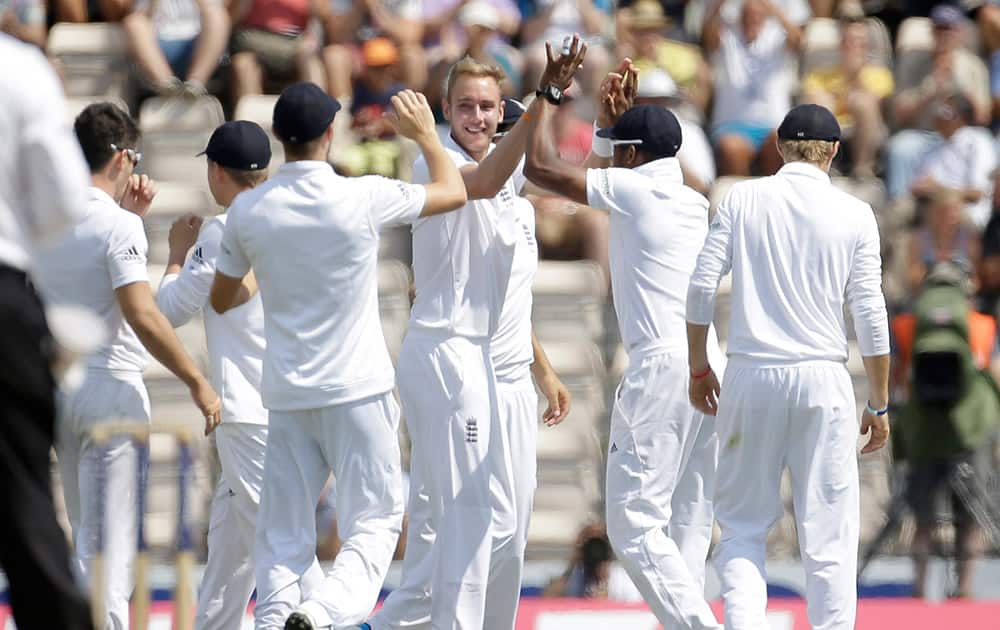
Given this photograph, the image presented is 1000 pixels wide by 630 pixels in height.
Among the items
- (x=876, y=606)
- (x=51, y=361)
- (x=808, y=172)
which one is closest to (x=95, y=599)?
(x=51, y=361)

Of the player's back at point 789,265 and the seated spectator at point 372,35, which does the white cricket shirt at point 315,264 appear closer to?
the player's back at point 789,265

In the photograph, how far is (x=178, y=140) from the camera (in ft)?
39.5

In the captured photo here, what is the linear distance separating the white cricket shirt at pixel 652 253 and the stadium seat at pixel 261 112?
15.3 feet

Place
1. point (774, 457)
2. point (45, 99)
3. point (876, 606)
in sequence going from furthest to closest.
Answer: point (876, 606)
point (774, 457)
point (45, 99)

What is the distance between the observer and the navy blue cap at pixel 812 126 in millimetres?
7141

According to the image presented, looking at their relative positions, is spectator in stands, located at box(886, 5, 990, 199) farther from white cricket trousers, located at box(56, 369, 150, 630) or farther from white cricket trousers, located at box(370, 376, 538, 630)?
white cricket trousers, located at box(56, 369, 150, 630)

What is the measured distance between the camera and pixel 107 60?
12.5m

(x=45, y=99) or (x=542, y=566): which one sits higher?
(x=45, y=99)

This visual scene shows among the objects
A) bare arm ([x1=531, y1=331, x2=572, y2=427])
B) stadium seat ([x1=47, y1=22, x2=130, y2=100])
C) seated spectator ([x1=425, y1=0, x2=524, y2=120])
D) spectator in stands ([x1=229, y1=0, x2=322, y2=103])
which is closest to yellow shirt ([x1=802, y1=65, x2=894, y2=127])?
seated spectator ([x1=425, y1=0, x2=524, y2=120])

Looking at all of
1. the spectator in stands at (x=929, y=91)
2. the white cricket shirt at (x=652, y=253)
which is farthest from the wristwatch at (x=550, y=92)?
the spectator in stands at (x=929, y=91)

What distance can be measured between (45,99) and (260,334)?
9.10ft

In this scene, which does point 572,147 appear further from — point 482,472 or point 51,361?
point 51,361

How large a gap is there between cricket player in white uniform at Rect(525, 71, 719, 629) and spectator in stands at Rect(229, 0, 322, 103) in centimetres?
503

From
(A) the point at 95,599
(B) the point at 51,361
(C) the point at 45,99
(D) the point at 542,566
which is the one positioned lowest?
(D) the point at 542,566
